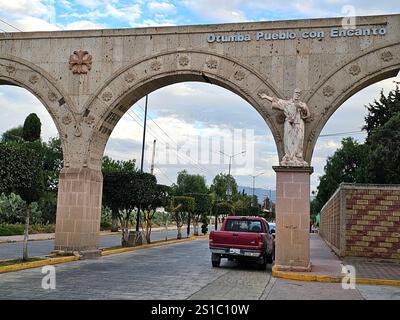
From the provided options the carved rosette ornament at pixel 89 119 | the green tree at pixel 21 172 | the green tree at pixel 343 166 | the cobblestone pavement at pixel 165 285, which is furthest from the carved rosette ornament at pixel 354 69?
the green tree at pixel 343 166

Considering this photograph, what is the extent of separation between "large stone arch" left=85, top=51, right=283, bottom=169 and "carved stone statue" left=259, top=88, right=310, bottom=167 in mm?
537

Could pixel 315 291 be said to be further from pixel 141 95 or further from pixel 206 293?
pixel 141 95

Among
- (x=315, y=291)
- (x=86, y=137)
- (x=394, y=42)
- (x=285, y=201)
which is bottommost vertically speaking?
(x=315, y=291)

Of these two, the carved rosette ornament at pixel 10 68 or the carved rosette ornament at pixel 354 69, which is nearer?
the carved rosette ornament at pixel 354 69

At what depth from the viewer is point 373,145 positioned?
98.6ft

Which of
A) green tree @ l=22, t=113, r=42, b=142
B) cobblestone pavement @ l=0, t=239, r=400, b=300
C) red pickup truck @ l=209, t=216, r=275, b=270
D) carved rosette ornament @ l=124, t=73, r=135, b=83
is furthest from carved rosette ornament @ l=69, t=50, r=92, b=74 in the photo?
red pickup truck @ l=209, t=216, r=275, b=270

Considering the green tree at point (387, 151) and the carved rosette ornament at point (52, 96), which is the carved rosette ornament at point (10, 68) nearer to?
the carved rosette ornament at point (52, 96)

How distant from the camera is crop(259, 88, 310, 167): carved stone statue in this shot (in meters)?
13.1

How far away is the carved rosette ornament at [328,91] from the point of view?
13633mm

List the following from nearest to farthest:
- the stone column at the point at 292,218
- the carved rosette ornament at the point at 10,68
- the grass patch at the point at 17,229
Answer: the stone column at the point at 292,218 → the carved rosette ornament at the point at 10,68 → the grass patch at the point at 17,229

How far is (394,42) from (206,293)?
9.06 meters

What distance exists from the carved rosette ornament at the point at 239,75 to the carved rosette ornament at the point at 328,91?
243cm

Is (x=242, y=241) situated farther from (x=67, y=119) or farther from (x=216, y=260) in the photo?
(x=67, y=119)
